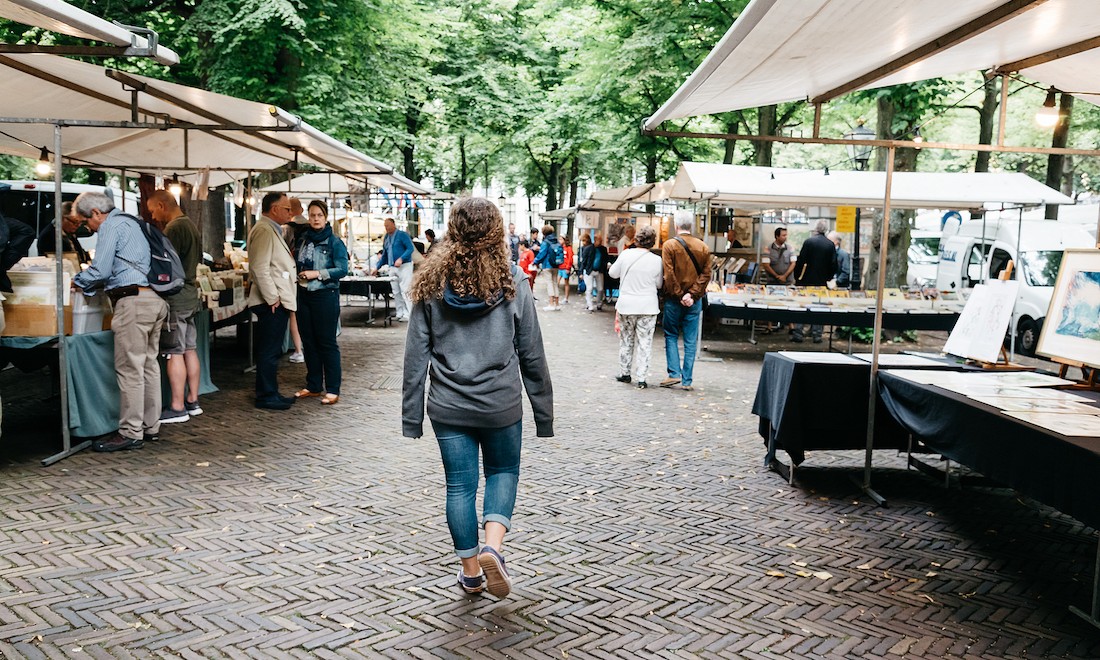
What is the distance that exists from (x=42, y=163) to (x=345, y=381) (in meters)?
4.60

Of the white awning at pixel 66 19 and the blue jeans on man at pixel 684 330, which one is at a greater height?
the white awning at pixel 66 19

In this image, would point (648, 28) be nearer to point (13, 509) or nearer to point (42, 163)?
point (42, 163)

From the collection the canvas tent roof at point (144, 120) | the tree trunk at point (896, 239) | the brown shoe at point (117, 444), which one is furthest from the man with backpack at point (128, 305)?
the tree trunk at point (896, 239)

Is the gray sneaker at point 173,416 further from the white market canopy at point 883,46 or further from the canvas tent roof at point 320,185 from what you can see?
the canvas tent roof at point 320,185

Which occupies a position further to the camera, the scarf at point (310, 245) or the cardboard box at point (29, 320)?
the scarf at point (310, 245)

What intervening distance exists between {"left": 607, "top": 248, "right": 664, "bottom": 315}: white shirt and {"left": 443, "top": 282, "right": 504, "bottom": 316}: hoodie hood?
5.79 meters

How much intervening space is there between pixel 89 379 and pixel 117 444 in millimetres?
530

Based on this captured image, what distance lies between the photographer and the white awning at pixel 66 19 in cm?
390

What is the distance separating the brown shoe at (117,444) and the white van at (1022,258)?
1141 centimetres

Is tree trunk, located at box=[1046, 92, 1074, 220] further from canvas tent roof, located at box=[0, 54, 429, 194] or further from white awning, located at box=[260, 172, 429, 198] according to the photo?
canvas tent roof, located at box=[0, 54, 429, 194]

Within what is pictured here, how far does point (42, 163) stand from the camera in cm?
1012

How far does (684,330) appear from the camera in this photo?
375 inches

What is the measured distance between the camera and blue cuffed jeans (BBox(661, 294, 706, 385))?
31.1 ft

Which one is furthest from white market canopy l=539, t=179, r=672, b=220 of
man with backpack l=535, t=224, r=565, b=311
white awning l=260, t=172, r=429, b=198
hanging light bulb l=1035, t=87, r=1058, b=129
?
hanging light bulb l=1035, t=87, r=1058, b=129
